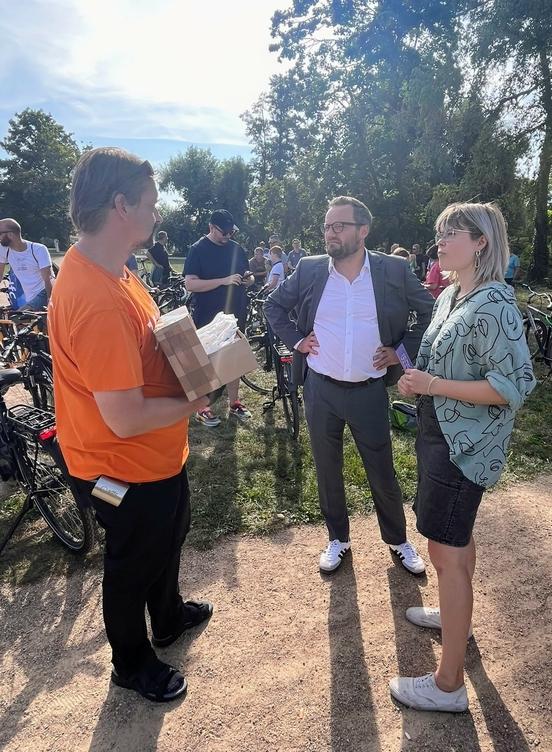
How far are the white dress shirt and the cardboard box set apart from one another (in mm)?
1048

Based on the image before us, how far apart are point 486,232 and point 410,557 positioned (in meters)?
2.03

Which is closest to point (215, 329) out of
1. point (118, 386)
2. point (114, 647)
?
point (118, 386)

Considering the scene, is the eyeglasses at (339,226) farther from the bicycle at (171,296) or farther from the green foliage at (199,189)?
the green foliage at (199,189)

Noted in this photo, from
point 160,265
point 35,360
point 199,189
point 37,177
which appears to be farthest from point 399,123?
point 37,177

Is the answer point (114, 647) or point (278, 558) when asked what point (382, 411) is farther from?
point (114, 647)

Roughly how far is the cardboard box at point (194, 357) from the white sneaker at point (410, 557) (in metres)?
1.90

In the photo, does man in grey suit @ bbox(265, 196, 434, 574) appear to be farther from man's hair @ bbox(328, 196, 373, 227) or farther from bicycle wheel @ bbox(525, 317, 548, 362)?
bicycle wheel @ bbox(525, 317, 548, 362)

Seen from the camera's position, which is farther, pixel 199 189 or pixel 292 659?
pixel 199 189

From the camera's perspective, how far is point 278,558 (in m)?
3.16

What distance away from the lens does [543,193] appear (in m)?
18.8

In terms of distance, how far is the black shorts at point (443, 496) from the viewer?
185cm

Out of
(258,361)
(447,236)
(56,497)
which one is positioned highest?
(447,236)

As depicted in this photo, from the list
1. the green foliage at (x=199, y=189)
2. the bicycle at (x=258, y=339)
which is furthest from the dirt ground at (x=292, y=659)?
the green foliage at (x=199, y=189)

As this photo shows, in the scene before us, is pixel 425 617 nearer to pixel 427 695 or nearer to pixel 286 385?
pixel 427 695
